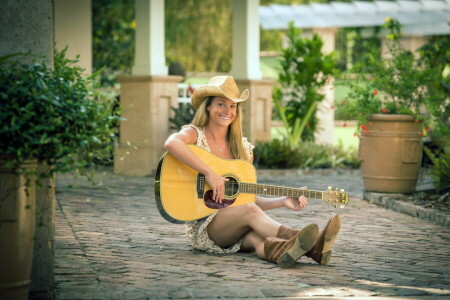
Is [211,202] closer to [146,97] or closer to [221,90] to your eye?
[221,90]

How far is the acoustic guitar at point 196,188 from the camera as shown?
5734 millimetres

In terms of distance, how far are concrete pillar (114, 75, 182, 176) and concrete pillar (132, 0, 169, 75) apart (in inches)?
7.9

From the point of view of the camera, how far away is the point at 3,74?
423 cm

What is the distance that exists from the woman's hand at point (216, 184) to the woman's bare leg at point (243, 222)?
6.6 inches

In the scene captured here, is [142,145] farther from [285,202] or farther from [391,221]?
[285,202]

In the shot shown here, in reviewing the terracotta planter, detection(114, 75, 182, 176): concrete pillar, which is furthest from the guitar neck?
detection(114, 75, 182, 176): concrete pillar

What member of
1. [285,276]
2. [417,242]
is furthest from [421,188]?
[285,276]

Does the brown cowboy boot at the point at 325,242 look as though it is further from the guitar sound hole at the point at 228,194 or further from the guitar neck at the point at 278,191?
the guitar sound hole at the point at 228,194

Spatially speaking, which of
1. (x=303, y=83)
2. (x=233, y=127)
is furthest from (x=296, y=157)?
(x=233, y=127)

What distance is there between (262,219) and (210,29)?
27.3 metres

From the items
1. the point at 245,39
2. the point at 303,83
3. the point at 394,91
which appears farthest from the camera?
the point at 303,83

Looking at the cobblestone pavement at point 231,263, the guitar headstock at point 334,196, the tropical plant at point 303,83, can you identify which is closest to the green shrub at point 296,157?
the tropical plant at point 303,83

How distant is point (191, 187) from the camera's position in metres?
5.77

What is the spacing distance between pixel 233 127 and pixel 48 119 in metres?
2.23
